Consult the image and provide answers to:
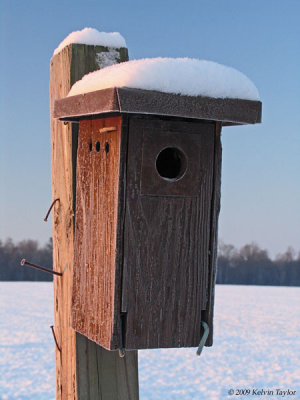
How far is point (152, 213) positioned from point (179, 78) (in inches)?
22.6

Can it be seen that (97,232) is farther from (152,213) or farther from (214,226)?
(214,226)

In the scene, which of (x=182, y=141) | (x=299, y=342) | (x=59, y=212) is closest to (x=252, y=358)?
(x=299, y=342)

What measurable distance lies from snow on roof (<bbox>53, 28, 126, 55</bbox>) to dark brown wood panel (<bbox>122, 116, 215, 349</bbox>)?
738mm

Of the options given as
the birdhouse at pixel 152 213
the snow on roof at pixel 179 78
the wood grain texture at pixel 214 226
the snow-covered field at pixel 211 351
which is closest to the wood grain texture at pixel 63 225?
the birdhouse at pixel 152 213

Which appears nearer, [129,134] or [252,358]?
[129,134]

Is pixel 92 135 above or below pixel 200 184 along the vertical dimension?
above

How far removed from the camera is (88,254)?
2658 millimetres

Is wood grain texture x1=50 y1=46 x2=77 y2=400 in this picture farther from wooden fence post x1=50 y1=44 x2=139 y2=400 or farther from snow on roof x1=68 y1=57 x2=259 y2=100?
snow on roof x1=68 y1=57 x2=259 y2=100

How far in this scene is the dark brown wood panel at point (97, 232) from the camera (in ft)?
7.89

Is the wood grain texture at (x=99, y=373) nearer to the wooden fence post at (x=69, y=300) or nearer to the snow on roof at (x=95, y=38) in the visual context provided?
the wooden fence post at (x=69, y=300)

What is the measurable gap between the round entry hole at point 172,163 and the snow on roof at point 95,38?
2.33 feet

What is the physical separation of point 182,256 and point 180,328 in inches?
12.6

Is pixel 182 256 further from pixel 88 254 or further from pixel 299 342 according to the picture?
pixel 299 342

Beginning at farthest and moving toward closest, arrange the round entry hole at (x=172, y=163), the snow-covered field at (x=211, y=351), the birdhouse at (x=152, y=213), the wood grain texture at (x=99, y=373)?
1. the snow-covered field at (x=211, y=351)
2. the wood grain texture at (x=99, y=373)
3. the round entry hole at (x=172, y=163)
4. the birdhouse at (x=152, y=213)
